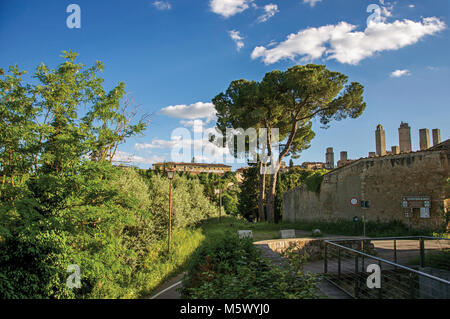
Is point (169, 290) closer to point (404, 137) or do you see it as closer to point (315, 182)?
point (315, 182)

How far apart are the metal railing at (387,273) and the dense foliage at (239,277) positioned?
1.16 meters

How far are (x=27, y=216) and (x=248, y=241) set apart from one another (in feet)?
22.6

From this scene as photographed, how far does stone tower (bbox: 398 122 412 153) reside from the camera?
2459 centimetres

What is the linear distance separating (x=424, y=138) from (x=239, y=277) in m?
29.2

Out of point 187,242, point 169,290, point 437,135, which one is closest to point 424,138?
point 437,135

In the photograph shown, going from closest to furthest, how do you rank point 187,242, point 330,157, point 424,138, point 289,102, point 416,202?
point 187,242, point 416,202, point 289,102, point 424,138, point 330,157

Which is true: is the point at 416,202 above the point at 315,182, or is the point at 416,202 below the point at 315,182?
below

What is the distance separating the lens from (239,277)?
4793mm

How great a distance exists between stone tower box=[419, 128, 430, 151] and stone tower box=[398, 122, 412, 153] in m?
3.15

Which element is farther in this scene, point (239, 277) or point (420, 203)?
point (420, 203)

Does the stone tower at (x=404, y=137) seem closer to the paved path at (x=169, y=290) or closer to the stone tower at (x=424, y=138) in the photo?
the stone tower at (x=424, y=138)

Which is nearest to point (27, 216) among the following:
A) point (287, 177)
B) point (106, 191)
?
point (106, 191)
